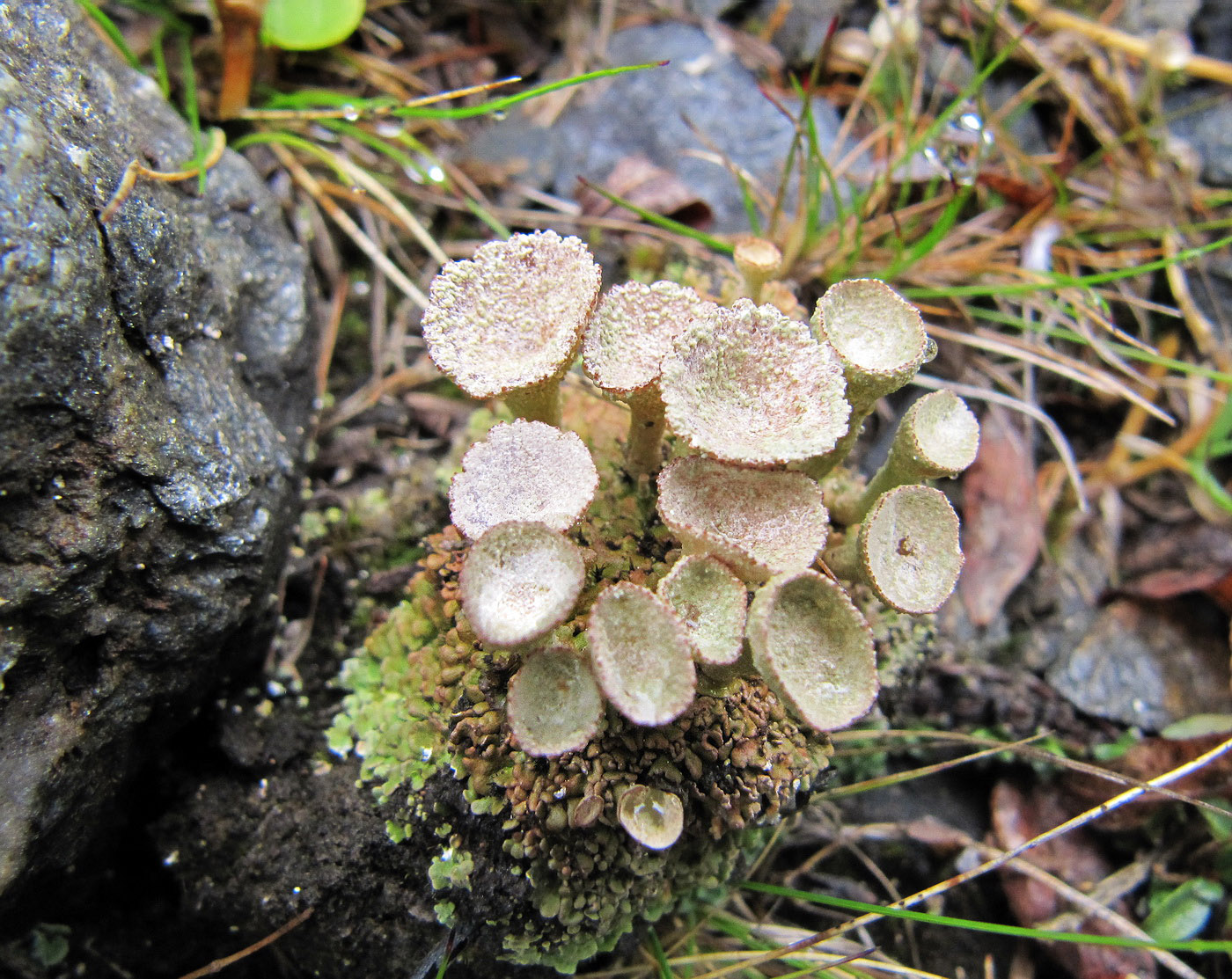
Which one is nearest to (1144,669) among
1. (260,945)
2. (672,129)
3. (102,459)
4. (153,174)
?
(672,129)

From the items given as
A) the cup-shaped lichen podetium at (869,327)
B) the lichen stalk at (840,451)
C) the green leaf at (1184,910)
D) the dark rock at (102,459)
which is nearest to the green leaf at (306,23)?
the dark rock at (102,459)

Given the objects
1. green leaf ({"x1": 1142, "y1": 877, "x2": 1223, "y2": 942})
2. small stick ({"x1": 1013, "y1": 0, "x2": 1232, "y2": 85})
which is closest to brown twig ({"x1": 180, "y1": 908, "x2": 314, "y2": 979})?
green leaf ({"x1": 1142, "y1": 877, "x2": 1223, "y2": 942})

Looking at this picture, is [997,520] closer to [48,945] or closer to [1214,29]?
[1214,29]

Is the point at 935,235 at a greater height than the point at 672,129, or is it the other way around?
the point at 935,235

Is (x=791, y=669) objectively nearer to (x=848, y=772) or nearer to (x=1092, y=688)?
(x=848, y=772)

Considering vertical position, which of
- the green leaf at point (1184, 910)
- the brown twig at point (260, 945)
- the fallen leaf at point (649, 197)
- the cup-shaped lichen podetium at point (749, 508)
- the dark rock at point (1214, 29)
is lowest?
the brown twig at point (260, 945)

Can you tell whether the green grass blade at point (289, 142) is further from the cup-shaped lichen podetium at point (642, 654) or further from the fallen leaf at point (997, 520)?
the fallen leaf at point (997, 520)
